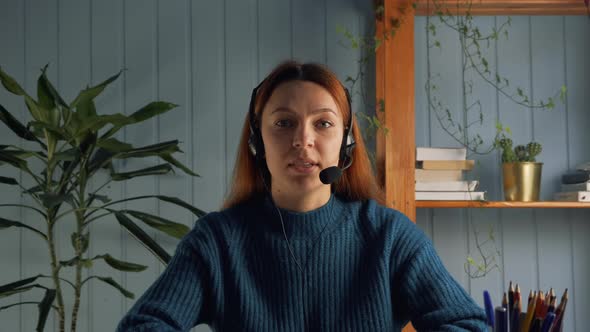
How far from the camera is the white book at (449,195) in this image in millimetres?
2316

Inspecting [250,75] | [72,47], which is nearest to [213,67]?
[250,75]

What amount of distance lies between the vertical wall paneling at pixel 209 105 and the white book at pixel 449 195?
77 cm

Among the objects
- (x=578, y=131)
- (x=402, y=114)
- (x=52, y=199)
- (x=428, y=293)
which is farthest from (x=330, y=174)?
(x=578, y=131)

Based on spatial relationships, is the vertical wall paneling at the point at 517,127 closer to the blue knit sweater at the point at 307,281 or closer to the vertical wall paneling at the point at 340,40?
the vertical wall paneling at the point at 340,40

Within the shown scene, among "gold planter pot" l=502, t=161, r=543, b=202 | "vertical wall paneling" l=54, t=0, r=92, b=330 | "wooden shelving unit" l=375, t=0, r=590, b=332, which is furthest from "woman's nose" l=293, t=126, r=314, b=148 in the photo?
"vertical wall paneling" l=54, t=0, r=92, b=330

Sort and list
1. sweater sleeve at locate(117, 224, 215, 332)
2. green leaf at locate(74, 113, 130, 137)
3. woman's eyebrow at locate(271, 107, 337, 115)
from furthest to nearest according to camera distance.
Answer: green leaf at locate(74, 113, 130, 137) < woman's eyebrow at locate(271, 107, 337, 115) < sweater sleeve at locate(117, 224, 215, 332)

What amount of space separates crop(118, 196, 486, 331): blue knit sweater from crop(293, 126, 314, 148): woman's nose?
6.0 inches

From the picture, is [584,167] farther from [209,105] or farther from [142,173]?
[142,173]

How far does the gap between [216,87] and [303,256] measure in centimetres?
151

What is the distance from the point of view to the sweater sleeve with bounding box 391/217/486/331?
1083 millimetres

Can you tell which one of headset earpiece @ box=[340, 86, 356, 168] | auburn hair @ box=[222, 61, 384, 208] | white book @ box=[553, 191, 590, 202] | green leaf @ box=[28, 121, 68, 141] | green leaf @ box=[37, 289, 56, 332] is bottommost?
green leaf @ box=[37, 289, 56, 332]

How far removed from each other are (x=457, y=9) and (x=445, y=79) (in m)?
0.28

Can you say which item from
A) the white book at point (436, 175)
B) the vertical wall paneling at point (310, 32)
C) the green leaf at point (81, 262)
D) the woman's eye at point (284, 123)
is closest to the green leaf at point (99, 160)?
the green leaf at point (81, 262)

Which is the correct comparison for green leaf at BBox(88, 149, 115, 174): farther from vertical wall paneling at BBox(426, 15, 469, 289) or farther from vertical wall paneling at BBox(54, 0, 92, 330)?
vertical wall paneling at BBox(426, 15, 469, 289)
